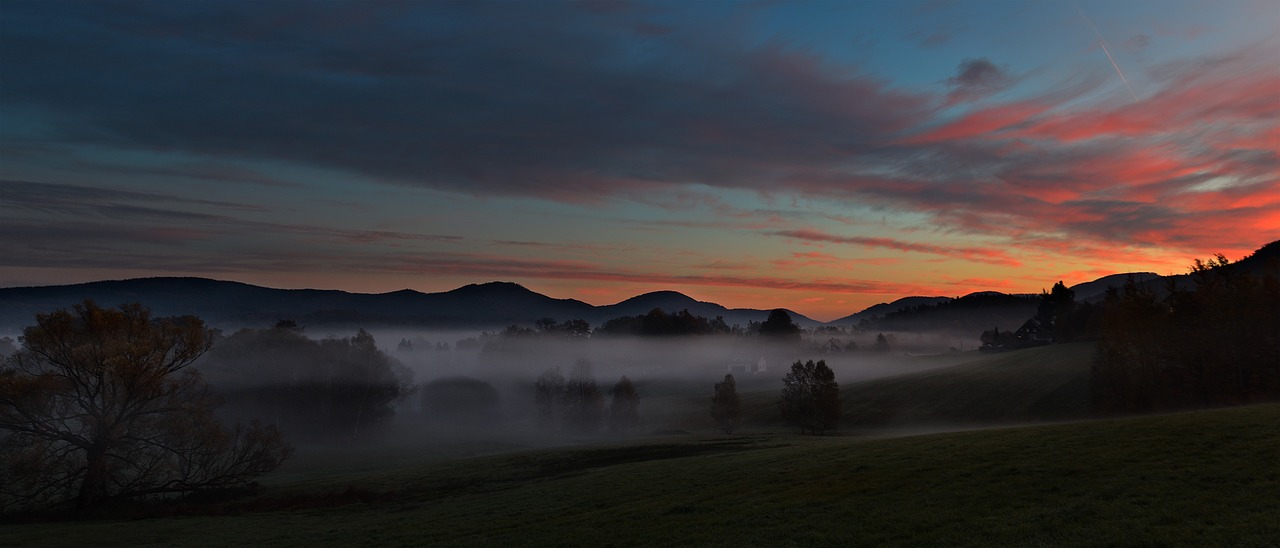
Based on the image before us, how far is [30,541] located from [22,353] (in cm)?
1860

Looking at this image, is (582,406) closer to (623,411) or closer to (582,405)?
(582,405)

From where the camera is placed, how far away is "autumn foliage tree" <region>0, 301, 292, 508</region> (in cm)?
4091

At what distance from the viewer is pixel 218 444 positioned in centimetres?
4631

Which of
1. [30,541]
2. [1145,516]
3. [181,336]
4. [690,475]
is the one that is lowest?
[30,541]

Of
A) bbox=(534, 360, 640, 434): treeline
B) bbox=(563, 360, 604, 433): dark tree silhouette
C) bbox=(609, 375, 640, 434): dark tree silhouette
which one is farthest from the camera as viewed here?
bbox=(563, 360, 604, 433): dark tree silhouette

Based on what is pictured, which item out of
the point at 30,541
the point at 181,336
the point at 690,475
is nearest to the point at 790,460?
the point at 690,475

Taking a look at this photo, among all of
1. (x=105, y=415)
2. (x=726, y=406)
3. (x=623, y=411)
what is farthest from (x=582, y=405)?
(x=105, y=415)

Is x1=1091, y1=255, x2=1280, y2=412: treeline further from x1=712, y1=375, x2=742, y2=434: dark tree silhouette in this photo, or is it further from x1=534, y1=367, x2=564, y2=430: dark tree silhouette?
x1=534, y1=367, x2=564, y2=430: dark tree silhouette

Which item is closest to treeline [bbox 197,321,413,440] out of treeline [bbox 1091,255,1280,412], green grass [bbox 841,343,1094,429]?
green grass [bbox 841,343,1094,429]

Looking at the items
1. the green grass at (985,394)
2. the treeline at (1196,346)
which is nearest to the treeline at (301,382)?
the green grass at (985,394)

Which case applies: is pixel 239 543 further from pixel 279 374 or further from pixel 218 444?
pixel 279 374

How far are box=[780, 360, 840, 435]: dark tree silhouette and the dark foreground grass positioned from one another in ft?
135

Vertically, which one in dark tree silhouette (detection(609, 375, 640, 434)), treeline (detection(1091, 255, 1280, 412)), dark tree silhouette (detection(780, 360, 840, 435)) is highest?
treeline (detection(1091, 255, 1280, 412))

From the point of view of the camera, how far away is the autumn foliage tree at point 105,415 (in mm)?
40906
